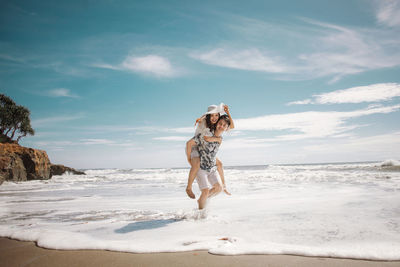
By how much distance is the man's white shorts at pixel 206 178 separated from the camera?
3.83 m

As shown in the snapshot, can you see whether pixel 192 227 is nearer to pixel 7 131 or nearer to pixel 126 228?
pixel 126 228

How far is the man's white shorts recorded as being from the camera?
3.83 m

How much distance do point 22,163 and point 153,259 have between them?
19.7 meters

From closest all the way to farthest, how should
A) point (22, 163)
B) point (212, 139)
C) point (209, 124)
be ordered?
point (212, 139) < point (209, 124) < point (22, 163)

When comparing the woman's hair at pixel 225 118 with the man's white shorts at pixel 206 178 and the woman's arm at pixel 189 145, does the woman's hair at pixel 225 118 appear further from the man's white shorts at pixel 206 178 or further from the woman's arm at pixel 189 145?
the man's white shorts at pixel 206 178

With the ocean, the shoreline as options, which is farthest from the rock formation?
the shoreline

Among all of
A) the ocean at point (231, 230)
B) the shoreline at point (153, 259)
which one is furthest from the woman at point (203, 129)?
the shoreline at point (153, 259)

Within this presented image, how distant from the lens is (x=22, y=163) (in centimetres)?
1723

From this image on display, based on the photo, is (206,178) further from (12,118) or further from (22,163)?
(12,118)

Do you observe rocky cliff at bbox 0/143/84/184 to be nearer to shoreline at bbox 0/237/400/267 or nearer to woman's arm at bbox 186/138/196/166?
woman's arm at bbox 186/138/196/166

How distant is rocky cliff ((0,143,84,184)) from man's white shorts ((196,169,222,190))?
1670 cm

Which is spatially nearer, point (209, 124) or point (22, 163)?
point (209, 124)

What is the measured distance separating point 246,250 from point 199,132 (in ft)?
6.44

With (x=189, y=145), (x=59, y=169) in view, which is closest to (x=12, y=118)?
(x=59, y=169)
